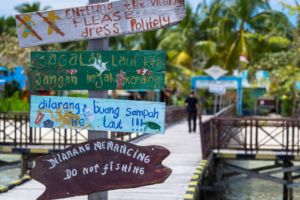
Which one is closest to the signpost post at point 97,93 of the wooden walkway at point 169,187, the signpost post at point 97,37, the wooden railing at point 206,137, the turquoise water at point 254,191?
the signpost post at point 97,37

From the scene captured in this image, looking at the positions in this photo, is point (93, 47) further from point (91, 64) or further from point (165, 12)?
point (165, 12)

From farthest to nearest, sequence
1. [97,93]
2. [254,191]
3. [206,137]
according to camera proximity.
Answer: [254,191] → [206,137] → [97,93]

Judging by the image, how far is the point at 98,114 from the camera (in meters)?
7.61

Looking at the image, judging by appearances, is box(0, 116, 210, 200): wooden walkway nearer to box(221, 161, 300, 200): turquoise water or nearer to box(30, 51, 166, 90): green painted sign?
box(221, 161, 300, 200): turquoise water

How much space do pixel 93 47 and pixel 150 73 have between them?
717mm

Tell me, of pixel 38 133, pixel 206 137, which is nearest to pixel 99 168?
pixel 206 137

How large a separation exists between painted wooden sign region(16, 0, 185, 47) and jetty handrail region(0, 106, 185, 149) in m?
7.43

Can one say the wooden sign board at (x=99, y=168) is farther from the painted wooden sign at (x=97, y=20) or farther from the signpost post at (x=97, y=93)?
the painted wooden sign at (x=97, y=20)

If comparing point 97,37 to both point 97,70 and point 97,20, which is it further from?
point 97,70

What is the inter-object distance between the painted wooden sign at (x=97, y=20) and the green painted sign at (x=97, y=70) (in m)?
0.20

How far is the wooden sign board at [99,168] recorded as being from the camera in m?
7.51

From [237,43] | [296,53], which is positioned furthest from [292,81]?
[237,43]

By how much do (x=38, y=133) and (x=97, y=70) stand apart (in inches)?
729

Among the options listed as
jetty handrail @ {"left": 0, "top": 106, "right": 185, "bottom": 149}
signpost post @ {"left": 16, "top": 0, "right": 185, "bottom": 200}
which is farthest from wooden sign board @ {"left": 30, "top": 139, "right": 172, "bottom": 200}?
jetty handrail @ {"left": 0, "top": 106, "right": 185, "bottom": 149}
